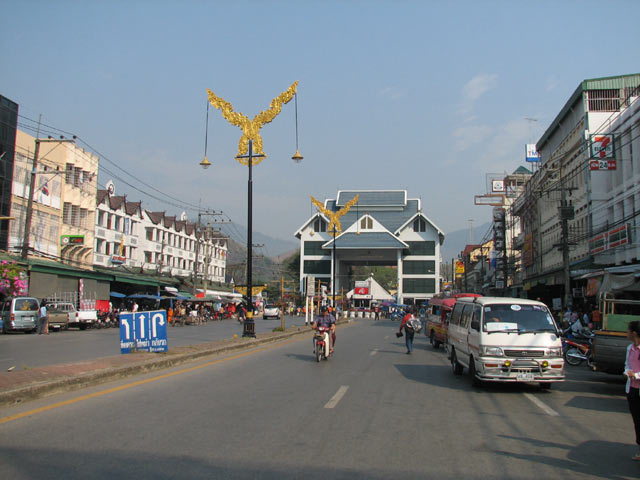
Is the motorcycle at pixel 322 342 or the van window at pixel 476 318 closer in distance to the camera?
the van window at pixel 476 318

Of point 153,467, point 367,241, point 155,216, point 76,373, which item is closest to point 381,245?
point 367,241

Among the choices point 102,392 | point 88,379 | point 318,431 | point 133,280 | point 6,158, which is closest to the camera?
point 318,431

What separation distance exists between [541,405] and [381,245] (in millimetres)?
72519

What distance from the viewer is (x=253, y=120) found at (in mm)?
23469

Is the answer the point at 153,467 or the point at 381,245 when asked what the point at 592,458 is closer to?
the point at 153,467

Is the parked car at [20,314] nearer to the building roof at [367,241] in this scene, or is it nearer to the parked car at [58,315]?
the parked car at [58,315]

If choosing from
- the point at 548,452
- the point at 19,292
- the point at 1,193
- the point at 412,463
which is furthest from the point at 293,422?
the point at 1,193

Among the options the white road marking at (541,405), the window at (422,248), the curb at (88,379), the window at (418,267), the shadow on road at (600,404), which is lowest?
the shadow on road at (600,404)

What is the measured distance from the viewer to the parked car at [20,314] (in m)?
30.6

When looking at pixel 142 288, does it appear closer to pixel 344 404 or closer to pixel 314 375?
pixel 314 375

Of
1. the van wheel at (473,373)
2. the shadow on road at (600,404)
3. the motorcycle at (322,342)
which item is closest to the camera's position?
the shadow on road at (600,404)

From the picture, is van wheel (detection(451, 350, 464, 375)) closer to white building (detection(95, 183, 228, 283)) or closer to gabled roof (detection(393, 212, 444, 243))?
white building (detection(95, 183, 228, 283))

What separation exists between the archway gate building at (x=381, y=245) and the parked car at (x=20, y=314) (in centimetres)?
5226

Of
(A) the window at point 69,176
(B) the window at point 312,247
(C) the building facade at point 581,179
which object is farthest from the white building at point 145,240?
(C) the building facade at point 581,179
